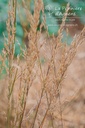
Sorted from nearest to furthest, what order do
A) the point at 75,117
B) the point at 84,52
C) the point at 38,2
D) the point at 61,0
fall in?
the point at 38,2, the point at 75,117, the point at 61,0, the point at 84,52

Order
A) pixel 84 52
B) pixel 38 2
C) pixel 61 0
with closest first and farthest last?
1. pixel 38 2
2. pixel 61 0
3. pixel 84 52

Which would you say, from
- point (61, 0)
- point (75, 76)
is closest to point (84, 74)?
point (75, 76)

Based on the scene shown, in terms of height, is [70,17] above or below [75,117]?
above

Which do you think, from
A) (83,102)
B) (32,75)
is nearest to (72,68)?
(83,102)

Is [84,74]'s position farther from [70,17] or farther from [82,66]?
[70,17]

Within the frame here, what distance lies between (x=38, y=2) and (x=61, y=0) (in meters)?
1.36

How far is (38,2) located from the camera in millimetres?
1302

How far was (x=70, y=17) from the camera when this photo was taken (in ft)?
8.71

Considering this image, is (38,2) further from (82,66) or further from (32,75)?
(82,66)

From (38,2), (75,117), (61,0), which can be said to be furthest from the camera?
(61,0)

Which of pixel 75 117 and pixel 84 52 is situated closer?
pixel 75 117

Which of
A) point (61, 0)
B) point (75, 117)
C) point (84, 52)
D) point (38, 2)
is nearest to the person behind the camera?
point (38, 2)

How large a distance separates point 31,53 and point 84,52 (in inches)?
61.9

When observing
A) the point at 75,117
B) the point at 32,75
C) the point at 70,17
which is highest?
the point at 32,75
